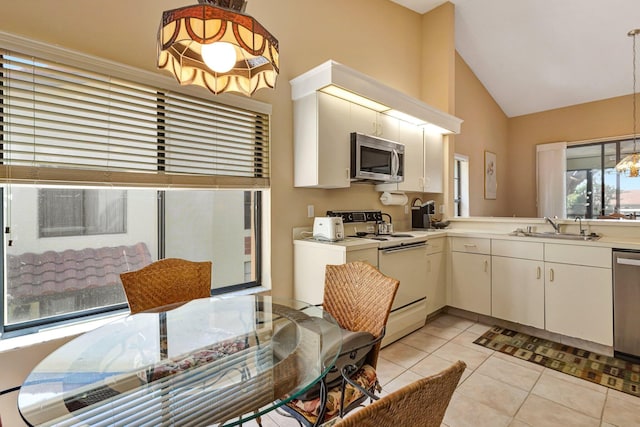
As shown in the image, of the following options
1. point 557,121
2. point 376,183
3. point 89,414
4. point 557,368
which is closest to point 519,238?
point 557,368

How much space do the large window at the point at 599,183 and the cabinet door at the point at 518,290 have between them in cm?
372

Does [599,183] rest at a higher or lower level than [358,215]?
higher

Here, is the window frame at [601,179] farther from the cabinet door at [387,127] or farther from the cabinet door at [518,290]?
the cabinet door at [387,127]

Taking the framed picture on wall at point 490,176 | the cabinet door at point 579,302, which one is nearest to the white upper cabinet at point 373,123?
the cabinet door at point 579,302

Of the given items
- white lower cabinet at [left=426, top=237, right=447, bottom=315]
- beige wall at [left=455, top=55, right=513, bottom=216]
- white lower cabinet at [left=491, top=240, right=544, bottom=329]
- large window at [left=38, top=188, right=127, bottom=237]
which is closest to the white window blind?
large window at [left=38, top=188, right=127, bottom=237]

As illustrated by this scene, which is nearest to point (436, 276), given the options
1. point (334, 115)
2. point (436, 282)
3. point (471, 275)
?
point (436, 282)

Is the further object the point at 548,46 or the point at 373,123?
the point at 548,46

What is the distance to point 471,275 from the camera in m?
3.30

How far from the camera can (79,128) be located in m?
1.74

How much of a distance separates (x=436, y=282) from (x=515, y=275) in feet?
2.39

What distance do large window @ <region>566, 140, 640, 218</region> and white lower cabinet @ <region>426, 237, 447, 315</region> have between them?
155 inches

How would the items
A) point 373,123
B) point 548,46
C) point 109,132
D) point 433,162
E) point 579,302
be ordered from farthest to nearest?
point 548,46 < point 433,162 < point 373,123 < point 579,302 < point 109,132

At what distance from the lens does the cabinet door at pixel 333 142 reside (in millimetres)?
2588

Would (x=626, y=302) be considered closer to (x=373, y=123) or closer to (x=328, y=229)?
(x=328, y=229)
